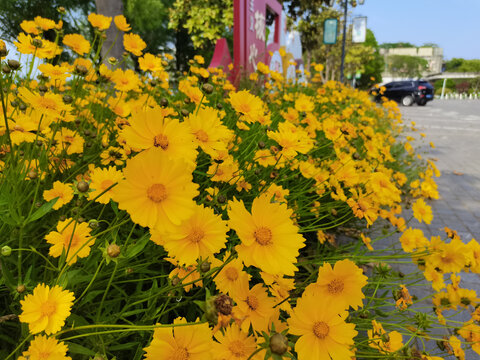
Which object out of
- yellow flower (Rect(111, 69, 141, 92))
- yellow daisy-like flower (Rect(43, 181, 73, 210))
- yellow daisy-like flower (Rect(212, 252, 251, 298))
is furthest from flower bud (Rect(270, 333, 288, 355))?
yellow flower (Rect(111, 69, 141, 92))

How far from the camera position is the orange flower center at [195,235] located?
0.66 m

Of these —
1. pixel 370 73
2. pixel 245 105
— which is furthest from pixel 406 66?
pixel 245 105

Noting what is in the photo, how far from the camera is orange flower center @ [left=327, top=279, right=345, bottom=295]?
2.32ft

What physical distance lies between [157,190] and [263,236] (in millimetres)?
226

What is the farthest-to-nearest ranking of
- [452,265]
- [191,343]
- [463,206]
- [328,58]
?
1. [328,58]
2. [463,206]
3. [452,265]
4. [191,343]

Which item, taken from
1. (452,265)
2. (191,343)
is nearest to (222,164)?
(191,343)

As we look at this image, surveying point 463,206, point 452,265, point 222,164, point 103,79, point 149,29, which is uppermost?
point 149,29

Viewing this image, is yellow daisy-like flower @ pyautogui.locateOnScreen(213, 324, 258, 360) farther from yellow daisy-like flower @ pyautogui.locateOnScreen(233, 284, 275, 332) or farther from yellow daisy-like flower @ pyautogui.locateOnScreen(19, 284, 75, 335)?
yellow daisy-like flower @ pyautogui.locateOnScreen(19, 284, 75, 335)

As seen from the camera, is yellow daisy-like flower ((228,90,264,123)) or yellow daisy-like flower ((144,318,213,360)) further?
yellow daisy-like flower ((228,90,264,123))

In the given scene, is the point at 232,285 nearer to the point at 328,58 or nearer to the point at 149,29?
the point at 149,29

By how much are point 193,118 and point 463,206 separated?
380 centimetres

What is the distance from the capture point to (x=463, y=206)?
3.58 meters

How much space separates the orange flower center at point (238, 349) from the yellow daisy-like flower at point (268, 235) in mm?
153

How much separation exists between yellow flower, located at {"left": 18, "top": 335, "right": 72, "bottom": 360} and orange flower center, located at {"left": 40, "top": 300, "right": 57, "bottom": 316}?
0.05 m
